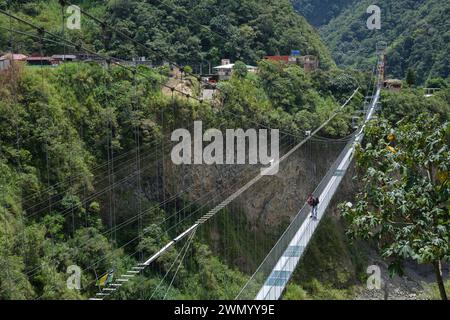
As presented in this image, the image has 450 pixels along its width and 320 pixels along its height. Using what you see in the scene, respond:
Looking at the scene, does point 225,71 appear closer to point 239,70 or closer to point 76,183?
point 239,70

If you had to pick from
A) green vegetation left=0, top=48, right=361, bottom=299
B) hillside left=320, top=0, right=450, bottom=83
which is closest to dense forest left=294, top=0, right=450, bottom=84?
hillside left=320, top=0, right=450, bottom=83

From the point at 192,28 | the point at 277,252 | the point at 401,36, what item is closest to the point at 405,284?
the point at 277,252

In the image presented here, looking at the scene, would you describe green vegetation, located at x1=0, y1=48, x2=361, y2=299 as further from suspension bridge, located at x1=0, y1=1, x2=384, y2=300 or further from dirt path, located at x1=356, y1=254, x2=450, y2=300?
dirt path, located at x1=356, y1=254, x2=450, y2=300

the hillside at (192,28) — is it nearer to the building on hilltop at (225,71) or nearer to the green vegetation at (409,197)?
the building on hilltop at (225,71)

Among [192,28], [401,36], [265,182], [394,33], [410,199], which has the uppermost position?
[394,33]

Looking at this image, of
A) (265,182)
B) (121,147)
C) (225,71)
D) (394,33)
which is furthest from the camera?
(394,33)

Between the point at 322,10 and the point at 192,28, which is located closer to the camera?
the point at 192,28

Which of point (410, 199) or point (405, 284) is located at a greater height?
point (410, 199)
